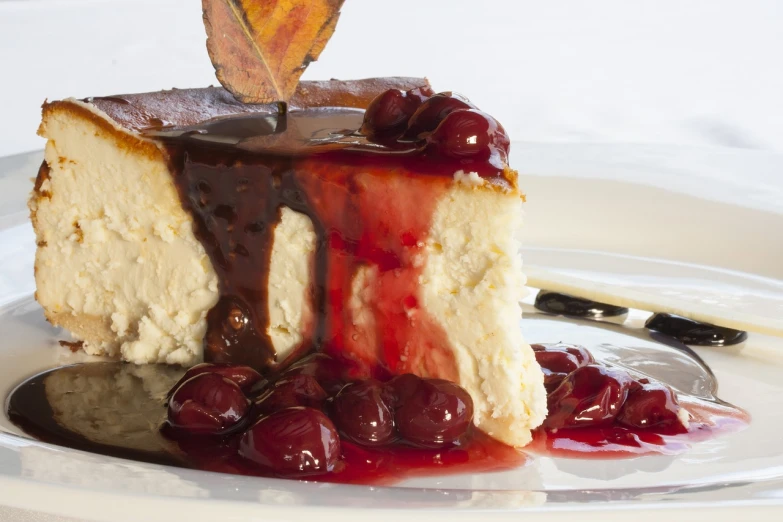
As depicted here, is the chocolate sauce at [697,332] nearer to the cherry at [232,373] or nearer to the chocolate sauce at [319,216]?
the chocolate sauce at [319,216]

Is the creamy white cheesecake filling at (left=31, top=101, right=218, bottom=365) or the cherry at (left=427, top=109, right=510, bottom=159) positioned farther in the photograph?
the creamy white cheesecake filling at (left=31, top=101, right=218, bottom=365)

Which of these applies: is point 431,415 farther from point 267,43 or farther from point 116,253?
point 267,43

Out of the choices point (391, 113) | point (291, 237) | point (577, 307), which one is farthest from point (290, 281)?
point (577, 307)

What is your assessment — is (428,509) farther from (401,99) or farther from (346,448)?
(401,99)

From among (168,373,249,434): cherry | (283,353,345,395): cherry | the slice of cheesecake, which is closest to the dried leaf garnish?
the slice of cheesecake

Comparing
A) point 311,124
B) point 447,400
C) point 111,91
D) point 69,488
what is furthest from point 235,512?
point 111,91

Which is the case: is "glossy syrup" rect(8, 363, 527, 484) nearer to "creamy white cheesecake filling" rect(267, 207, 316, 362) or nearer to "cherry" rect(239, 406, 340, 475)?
"cherry" rect(239, 406, 340, 475)
